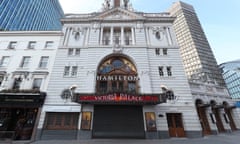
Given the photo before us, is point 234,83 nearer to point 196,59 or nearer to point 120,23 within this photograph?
point 196,59

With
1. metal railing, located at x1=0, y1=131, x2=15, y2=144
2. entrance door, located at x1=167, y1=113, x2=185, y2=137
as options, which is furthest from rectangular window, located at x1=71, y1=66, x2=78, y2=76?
entrance door, located at x1=167, y1=113, x2=185, y2=137

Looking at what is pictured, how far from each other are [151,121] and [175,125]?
11.6ft

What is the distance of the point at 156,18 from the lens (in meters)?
21.8

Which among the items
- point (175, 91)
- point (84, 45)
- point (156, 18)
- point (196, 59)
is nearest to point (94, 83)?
point (84, 45)

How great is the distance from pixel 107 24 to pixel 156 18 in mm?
9381

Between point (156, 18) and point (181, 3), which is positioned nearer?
point (156, 18)

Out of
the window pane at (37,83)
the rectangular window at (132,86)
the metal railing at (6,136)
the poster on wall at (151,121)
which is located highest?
the window pane at (37,83)

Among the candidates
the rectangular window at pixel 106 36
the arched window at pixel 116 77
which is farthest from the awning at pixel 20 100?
the rectangular window at pixel 106 36

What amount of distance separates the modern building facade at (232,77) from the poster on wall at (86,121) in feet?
301

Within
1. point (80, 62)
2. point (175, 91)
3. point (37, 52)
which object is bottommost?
point (175, 91)

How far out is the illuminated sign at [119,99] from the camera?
44.4ft

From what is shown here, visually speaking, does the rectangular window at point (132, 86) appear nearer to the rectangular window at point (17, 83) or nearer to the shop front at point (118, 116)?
the shop front at point (118, 116)

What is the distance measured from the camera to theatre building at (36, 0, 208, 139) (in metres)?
14.0

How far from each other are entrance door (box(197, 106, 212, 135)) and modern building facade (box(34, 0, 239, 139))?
0.86ft
